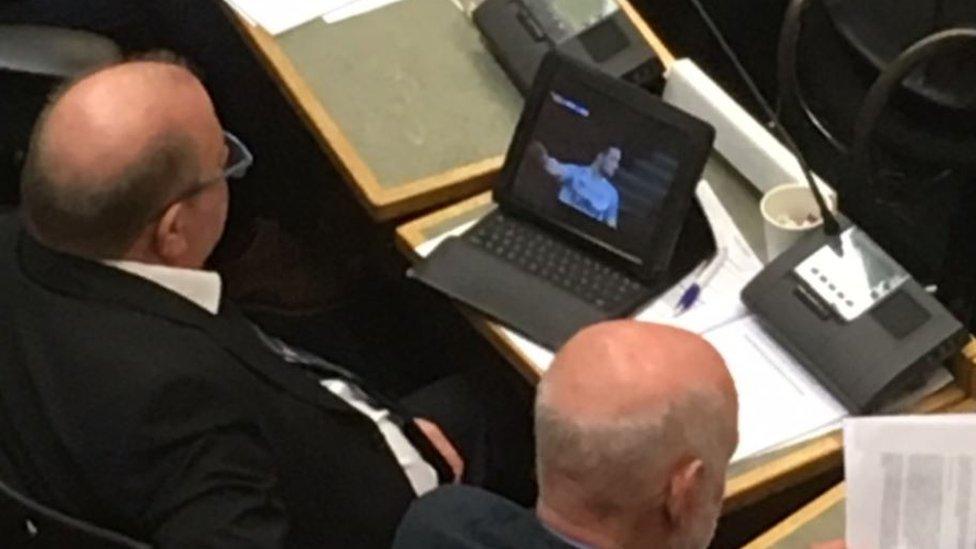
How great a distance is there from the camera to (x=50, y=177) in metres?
1.94

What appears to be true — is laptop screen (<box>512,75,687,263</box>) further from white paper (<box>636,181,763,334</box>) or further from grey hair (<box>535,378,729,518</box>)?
grey hair (<box>535,378,729,518</box>)

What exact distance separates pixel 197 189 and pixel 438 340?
2.64 feet

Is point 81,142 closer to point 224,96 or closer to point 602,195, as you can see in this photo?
point 602,195

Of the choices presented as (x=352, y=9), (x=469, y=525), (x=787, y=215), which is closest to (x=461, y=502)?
(x=469, y=525)

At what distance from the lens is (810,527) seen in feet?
6.49

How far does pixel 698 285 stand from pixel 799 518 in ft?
1.22

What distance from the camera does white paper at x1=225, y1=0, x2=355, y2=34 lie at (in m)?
2.62

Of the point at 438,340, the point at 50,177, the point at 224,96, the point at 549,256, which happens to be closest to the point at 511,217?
the point at 549,256

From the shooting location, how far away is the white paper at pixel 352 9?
2635mm

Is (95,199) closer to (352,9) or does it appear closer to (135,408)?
(135,408)

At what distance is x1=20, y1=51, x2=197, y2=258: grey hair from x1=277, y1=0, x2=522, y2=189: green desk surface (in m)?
0.48

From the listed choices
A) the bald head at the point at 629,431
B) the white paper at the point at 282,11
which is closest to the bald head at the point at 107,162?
the bald head at the point at 629,431

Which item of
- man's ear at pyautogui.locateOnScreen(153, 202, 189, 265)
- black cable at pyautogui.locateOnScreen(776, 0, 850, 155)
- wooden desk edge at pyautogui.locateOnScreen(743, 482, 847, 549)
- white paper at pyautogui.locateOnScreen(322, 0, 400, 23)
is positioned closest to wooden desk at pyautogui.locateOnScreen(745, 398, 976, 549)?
wooden desk edge at pyautogui.locateOnScreen(743, 482, 847, 549)

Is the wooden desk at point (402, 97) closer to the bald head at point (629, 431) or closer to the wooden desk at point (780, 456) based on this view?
the wooden desk at point (780, 456)
